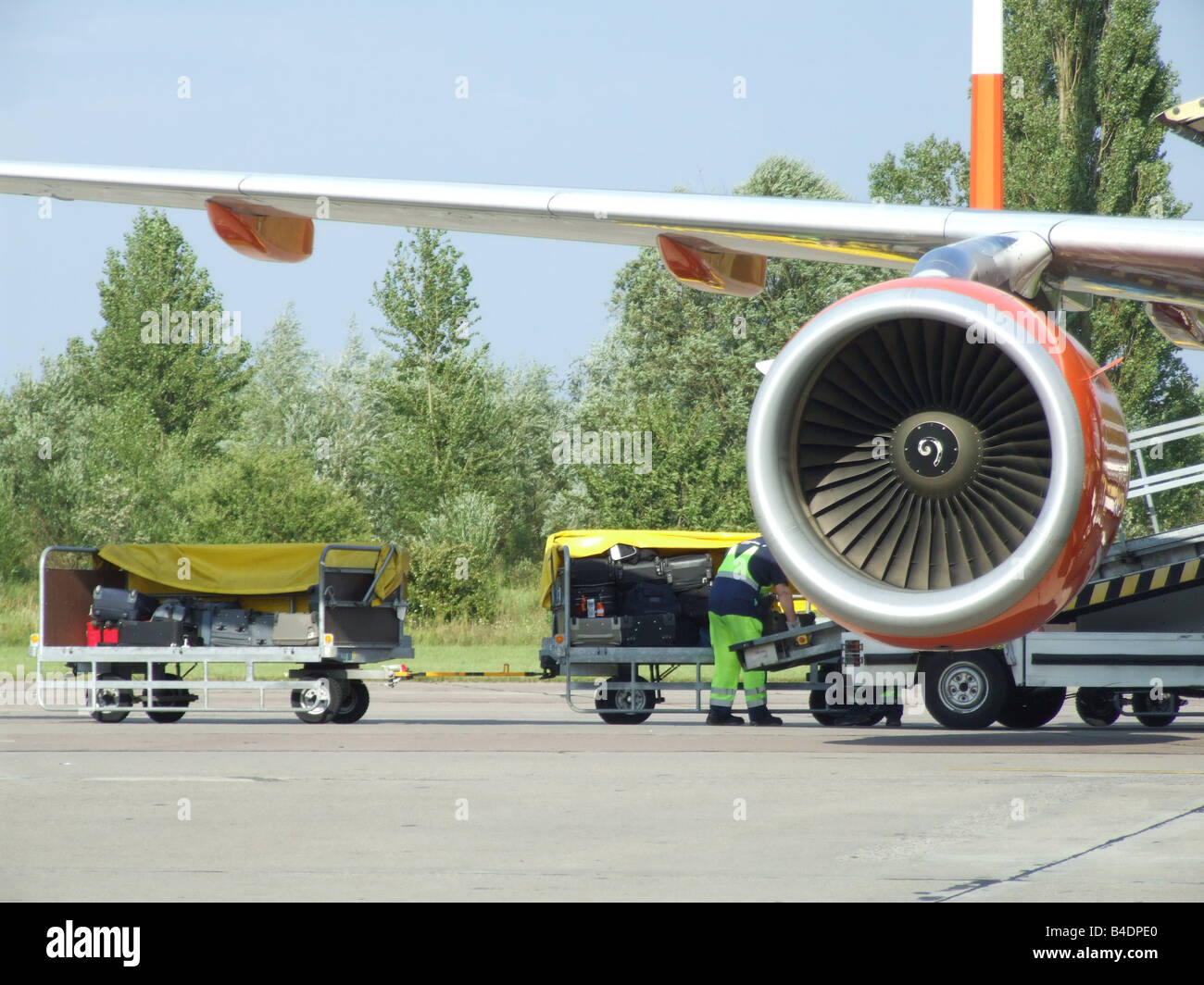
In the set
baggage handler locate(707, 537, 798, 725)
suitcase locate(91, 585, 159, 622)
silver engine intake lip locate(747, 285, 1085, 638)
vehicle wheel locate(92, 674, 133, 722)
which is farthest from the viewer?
suitcase locate(91, 585, 159, 622)

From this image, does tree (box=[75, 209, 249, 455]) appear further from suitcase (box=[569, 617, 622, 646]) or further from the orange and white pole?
the orange and white pole

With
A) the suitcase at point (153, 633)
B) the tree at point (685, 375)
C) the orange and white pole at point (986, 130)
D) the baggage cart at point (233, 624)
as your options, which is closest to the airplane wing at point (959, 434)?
the orange and white pole at point (986, 130)

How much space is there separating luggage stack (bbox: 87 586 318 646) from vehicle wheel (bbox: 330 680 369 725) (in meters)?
0.80

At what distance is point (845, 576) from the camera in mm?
5496

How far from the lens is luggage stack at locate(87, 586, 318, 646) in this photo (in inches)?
715

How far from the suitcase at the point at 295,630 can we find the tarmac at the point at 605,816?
7.19 feet

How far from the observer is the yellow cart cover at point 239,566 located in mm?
17953

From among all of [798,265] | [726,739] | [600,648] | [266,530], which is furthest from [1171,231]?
[798,265]

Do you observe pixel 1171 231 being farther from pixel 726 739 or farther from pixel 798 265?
pixel 798 265

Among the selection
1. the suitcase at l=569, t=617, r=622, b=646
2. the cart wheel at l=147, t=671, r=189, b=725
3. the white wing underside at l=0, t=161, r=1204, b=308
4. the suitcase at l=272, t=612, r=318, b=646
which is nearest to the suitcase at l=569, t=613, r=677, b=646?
the suitcase at l=569, t=617, r=622, b=646

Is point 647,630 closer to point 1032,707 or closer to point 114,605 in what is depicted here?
point 1032,707

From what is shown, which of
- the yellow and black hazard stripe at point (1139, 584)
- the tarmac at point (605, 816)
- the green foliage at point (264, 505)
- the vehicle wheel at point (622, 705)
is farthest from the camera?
the green foliage at point (264, 505)

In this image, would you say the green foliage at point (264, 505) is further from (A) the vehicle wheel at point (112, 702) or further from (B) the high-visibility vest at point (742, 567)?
(B) the high-visibility vest at point (742, 567)
